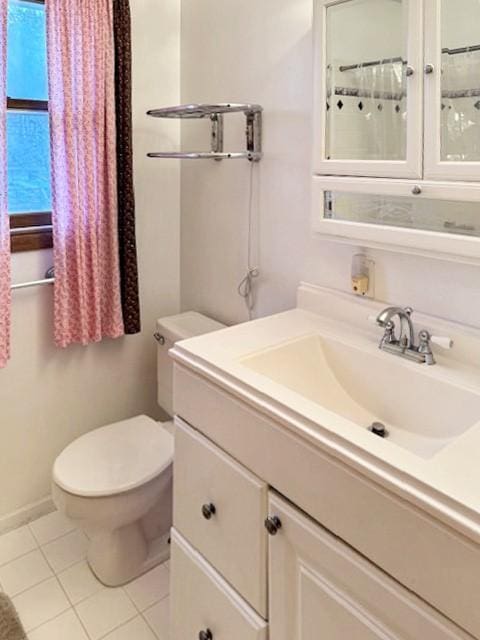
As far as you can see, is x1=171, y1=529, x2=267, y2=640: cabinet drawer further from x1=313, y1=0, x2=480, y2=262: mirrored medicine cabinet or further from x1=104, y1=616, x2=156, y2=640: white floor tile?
x1=313, y1=0, x2=480, y2=262: mirrored medicine cabinet

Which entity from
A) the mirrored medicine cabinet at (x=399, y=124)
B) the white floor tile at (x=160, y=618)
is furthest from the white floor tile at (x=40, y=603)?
the mirrored medicine cabinet at (x=399, y=124)

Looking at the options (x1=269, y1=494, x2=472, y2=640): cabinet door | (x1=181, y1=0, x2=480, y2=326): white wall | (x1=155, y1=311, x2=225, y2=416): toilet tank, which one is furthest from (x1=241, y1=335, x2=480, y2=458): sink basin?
(x1=155, y1=311, x2=225, y2=416): toilet tank

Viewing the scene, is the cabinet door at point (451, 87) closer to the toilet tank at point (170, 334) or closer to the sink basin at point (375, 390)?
Answer: the sink basin at point (375, 390)

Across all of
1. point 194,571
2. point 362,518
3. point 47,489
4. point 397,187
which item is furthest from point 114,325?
point 362,518

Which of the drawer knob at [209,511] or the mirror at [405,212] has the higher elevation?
the mirror at [405,212]

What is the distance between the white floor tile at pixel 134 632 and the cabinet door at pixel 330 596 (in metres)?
0.64

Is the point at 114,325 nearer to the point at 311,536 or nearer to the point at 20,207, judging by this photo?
the point at 20,207

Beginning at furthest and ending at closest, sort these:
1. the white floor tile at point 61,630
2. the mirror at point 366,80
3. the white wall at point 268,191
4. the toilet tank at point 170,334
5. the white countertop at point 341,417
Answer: the toilet tank at point 170,334, the white floor tile at point 61,630, the white wall at point 268,191, the mirror at point 366,80, the white countertop at point 341,417

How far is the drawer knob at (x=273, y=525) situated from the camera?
1.04 m

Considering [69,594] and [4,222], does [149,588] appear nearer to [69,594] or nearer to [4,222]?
[69,594]

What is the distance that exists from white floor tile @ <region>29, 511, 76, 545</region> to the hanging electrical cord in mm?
1070

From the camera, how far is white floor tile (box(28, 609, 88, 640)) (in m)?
1.55

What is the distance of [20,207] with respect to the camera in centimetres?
181

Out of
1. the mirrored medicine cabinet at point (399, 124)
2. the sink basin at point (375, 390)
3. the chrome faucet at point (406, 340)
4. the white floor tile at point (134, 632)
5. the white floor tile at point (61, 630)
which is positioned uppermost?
the mirrored medicine cabinet at point (399, 124)
